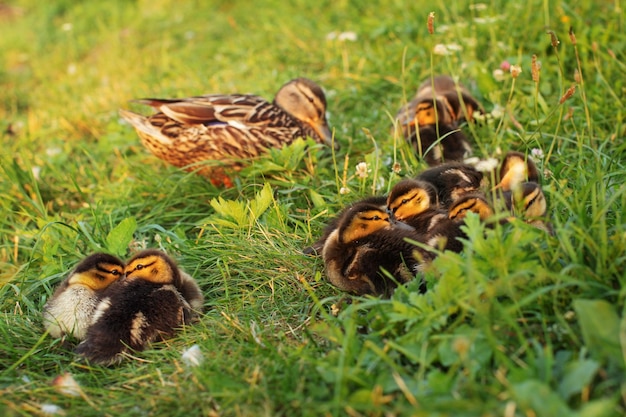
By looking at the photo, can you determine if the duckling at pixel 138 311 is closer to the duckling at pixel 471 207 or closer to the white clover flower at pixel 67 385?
the white clover flower at pixel 67 385

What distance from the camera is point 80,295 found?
10.7ft

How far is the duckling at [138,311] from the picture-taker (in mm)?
3029

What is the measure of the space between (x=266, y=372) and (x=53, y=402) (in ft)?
2.86

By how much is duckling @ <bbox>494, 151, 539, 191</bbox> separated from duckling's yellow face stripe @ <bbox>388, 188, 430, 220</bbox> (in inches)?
15.8

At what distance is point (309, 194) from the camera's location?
4.18m

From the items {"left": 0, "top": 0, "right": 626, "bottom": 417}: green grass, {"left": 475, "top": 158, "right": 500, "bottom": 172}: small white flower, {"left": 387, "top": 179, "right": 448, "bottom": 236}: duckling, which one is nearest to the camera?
{"left": 0, "top": 0, "right": 626, "bottom": 417}: green grass

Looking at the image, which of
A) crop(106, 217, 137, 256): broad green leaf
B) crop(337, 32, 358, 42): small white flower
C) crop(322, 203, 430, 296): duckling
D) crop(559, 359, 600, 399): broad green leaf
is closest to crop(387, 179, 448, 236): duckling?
crop(322, 203, 430, 296): duckling

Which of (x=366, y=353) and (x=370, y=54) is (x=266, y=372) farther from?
(x=370, y=54)

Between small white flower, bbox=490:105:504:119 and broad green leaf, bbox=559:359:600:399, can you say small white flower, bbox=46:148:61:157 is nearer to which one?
small white flower, bbox=490:105:504:119

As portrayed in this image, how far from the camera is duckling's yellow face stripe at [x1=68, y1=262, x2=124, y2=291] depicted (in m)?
3.30

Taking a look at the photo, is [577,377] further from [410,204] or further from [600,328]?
[410,204]

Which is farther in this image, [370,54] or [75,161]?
[370,54]

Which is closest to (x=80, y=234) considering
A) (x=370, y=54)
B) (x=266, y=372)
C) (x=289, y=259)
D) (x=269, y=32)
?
(x=289, y=259)

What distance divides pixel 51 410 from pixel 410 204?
1.82 metres
